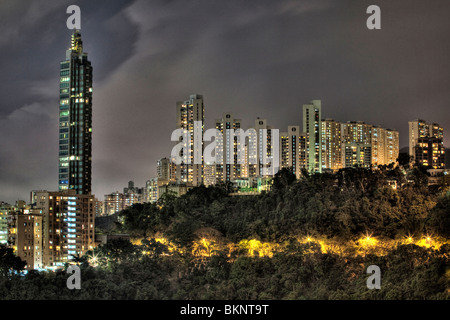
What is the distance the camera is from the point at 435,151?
2267cm

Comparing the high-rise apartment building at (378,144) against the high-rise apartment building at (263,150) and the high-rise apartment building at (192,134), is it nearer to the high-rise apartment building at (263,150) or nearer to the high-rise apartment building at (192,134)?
the high-rise apartment building at (263,150)

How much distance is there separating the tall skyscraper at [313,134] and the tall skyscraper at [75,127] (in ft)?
30.1

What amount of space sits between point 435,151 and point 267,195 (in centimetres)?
1061

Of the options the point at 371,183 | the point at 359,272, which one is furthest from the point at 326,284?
the point at 371,183

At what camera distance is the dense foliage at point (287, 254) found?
9.90m

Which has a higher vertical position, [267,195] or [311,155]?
[311,155]

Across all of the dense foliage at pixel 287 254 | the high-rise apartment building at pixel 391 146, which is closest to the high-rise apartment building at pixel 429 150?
the high-rise apartment building at pixel 391 146

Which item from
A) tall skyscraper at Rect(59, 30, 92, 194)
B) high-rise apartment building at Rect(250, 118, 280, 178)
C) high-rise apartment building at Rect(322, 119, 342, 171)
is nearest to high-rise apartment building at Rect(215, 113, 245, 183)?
high-rise apartment building at Rect(250, 118, 280, 178)

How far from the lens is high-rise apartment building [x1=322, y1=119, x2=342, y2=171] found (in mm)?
25000

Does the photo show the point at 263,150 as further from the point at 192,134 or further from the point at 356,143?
the point at 356,143

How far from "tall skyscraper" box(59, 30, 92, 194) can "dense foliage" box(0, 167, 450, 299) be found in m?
7.70

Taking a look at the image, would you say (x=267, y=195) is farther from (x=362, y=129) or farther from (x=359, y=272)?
(x=362, y=129)

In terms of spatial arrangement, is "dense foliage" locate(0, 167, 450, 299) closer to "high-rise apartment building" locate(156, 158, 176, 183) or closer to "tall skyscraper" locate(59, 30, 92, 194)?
"tall skyscraper" locate(59, 30, 92, 194)

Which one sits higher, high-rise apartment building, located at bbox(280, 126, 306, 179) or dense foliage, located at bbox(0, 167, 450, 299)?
high-rise apartment building, located at bbox(280, 126, 306, 179)
